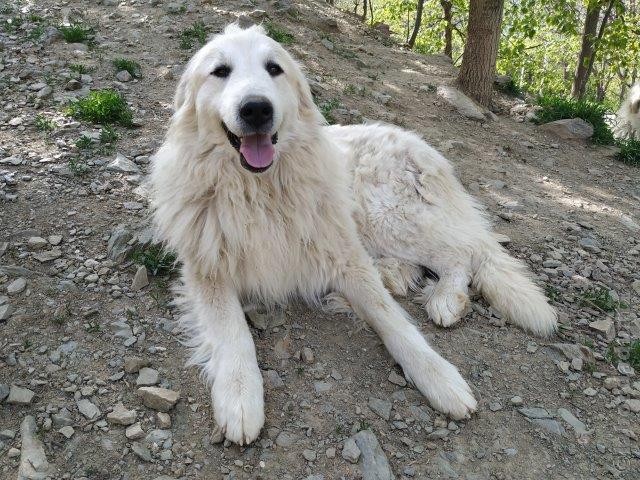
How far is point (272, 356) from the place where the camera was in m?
3.04

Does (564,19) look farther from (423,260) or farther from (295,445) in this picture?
(295,445)

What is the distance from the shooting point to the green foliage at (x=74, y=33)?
268 inches

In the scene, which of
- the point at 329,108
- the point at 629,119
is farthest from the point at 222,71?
the point at 629,119

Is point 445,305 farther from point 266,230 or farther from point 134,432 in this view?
point 134,432

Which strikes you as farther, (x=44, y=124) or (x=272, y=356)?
(x=44, y=124)

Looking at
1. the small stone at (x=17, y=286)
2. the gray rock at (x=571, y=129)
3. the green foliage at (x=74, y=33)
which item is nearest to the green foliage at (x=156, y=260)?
the small stone at (x=17, y=286)

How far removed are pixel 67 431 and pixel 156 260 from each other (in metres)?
1.44

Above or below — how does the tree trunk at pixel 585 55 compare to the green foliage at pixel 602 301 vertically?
above

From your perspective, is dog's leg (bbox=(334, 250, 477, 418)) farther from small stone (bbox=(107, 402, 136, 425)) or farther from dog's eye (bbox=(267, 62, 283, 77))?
small stone (bbox=(107, 402, 136, 425))

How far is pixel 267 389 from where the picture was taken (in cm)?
280

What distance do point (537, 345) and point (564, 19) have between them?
333 inches

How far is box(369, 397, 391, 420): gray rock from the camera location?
2.71m

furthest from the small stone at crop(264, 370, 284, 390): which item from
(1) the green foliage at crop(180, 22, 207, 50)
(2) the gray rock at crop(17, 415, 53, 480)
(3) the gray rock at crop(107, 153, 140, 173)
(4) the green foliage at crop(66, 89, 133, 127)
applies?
(1) the green foliage at crop(180, 22, 207, 50)

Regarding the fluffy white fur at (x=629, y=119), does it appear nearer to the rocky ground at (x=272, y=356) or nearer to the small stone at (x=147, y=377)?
the rocky ground at (x=272, y=356)
